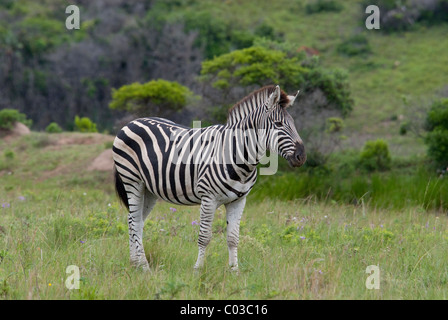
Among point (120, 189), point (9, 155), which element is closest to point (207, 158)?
point (120, 189)

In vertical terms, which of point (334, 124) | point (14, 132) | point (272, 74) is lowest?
point (14, 132)

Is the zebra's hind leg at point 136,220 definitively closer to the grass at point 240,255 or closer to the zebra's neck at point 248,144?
the grass at point 240,255

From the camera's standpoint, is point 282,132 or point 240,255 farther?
point 240,255

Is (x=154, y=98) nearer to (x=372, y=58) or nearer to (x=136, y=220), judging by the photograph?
(x=136, y=220)

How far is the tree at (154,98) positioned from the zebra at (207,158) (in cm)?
1122

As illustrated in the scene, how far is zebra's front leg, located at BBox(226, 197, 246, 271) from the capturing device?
18.3ft

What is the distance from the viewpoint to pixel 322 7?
107ft

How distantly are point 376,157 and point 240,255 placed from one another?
960 cm

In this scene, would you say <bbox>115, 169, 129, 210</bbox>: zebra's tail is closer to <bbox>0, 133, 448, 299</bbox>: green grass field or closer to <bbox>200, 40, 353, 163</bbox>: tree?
<bbox>0, 133, 448, 299</bbox>: green grass field

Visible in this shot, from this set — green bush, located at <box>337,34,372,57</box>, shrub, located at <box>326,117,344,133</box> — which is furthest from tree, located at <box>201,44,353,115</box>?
green bush, located at <box>337,34,372,57</box>

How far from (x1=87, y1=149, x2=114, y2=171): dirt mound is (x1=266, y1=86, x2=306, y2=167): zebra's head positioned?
8.68 meters

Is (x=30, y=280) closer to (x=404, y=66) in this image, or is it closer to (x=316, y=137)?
(x=316, y=137)

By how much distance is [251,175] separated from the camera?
17.8 ft
